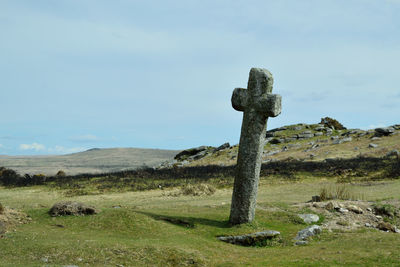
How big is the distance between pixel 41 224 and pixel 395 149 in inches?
1811

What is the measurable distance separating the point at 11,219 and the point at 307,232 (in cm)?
1006

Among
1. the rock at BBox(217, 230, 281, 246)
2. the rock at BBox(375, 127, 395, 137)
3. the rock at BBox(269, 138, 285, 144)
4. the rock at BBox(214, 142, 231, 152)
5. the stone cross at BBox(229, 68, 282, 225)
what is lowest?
the rock at BBox(217, 230, 281, 246)

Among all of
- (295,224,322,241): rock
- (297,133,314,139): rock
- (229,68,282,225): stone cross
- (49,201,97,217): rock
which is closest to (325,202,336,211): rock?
(295,224,322,241): rock

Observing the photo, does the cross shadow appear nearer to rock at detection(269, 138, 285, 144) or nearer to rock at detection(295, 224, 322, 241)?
rock at detection(295, 224, 322, 241)

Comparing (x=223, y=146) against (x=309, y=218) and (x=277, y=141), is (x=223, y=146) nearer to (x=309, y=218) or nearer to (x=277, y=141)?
(x=277, y=141)

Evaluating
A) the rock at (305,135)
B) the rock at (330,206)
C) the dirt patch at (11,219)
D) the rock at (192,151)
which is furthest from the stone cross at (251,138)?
the rock at (192,151)

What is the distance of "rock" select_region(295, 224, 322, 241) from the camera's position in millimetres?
14023

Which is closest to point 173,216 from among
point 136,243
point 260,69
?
point 136,243

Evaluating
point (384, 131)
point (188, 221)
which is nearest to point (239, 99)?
point (188, 221)

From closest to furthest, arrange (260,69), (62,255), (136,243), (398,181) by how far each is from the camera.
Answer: (62,255), (136,243), (260,69), (398,181)

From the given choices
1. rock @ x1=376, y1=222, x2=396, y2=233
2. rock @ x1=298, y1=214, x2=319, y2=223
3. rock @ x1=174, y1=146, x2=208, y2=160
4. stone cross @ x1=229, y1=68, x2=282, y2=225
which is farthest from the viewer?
rock @ x1=174, y1=146, x2=208, y2=160

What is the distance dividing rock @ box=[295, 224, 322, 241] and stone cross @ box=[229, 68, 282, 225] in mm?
1869

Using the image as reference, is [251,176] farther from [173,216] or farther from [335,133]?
[335,133]

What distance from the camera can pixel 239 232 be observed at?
46.8 ft
